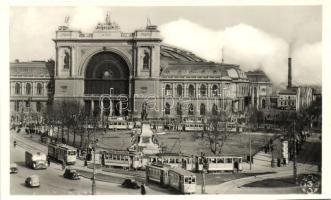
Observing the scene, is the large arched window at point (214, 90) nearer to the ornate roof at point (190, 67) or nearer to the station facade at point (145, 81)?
the station facade at point (145, 81)

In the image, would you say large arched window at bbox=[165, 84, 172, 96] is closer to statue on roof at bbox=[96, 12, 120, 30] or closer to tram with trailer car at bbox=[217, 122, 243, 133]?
tram with trailer car at bbox=[217, 122, 243, 133]

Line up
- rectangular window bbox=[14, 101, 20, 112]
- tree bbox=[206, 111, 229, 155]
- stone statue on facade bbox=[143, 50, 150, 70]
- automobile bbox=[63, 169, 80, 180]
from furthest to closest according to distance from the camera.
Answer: stone statue on facade bbox=[143, 50, 150, 70] → tree bbox=[206, 111, 229, 155] → rectangular window bbox=[14, 101, 20, 112] → automobile bbox=[63, 169, 80, 180]

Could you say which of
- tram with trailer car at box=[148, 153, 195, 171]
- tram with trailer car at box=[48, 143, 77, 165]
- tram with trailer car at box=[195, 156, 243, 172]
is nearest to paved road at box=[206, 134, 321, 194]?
tram with trailer car at box=[195, 156, 243, 172]

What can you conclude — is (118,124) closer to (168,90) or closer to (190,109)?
(168,90)

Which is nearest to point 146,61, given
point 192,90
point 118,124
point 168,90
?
point 168,90

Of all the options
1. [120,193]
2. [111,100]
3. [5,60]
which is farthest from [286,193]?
[5,60]

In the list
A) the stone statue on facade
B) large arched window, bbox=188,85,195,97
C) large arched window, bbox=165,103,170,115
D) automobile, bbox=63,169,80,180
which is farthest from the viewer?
the stone statue on facade

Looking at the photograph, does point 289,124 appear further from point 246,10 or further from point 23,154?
point 23,154

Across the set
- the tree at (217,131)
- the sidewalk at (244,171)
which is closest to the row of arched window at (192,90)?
the tree at (217,131)
